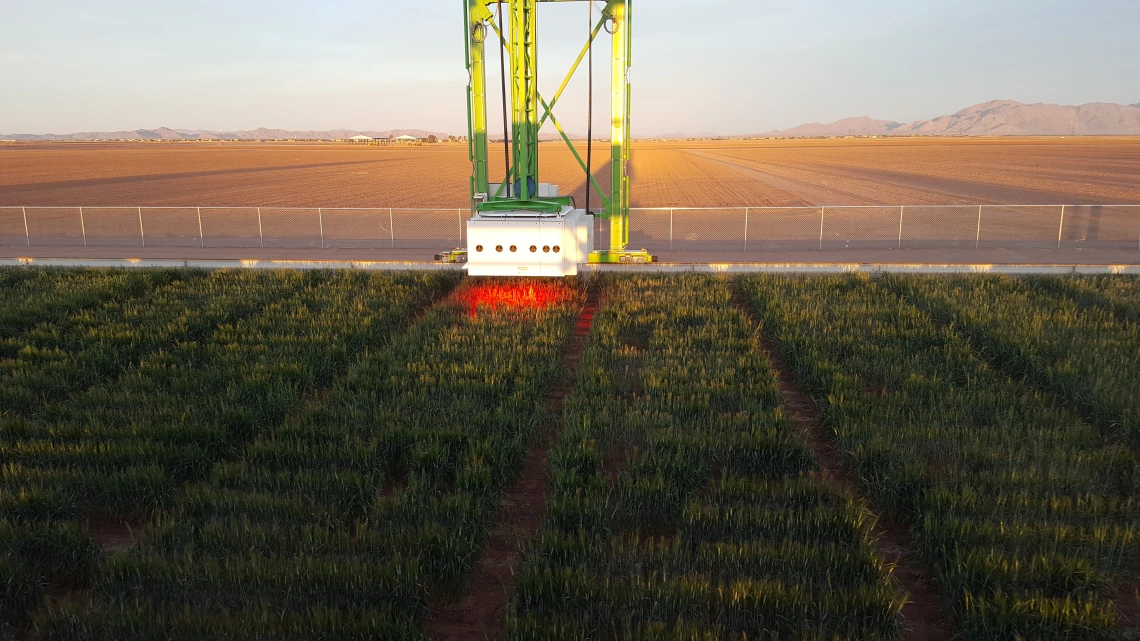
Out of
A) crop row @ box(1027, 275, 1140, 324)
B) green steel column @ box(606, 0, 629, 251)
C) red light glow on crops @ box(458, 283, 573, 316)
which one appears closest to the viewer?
crop row @ box(1027, 275, 1140, 324)

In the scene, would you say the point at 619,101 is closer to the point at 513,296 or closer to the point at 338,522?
the point at 513,296

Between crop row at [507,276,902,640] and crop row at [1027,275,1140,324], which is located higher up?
crop row at [1027,275,1140,324]

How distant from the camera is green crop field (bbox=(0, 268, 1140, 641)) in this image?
462 centimetres

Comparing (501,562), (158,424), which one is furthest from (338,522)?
(158,424)

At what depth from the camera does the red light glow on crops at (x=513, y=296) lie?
13.0m

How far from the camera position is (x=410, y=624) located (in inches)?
174

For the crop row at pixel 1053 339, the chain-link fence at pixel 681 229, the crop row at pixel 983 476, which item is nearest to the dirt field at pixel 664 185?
the chain-link fence at pixel 681 229

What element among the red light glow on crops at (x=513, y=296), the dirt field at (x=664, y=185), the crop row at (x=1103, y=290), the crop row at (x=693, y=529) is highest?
the dirt field at (x=664, y=185)

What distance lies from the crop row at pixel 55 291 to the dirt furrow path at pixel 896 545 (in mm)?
9917

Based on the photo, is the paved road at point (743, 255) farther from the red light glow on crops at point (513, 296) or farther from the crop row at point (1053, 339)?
the red light glow on crops at point (513, 296)

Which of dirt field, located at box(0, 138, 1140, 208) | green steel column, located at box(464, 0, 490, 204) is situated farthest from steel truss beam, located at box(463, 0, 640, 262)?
dirt field, located at box(0, 138, 1140, 208)

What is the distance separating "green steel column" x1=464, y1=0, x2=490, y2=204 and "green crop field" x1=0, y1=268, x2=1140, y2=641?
17.0ft

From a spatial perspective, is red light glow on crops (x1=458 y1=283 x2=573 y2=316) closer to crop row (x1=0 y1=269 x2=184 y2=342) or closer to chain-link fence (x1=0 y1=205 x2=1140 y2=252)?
crop row (x1=0 y1=269 x2=184 y2=342)

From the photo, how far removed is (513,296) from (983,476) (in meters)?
9.07
